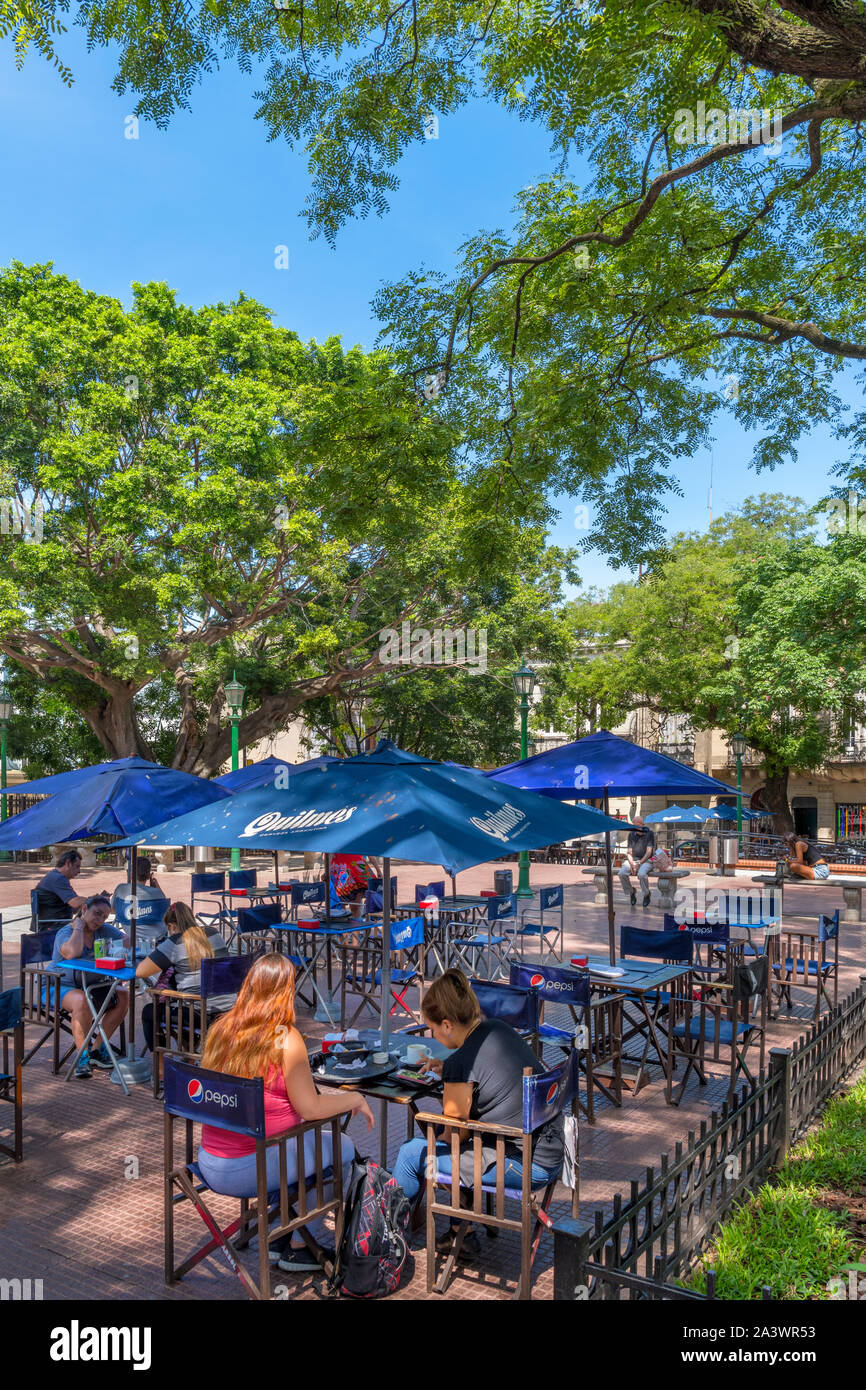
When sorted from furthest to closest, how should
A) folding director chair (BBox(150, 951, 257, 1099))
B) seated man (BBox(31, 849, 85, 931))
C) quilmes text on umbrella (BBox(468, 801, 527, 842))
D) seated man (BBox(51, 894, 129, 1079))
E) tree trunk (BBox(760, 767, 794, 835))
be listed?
tree trunk (BBox(760, 767, 794, 835)), seated man (BBox(31, 849, 85, 931)), seated man (BBox(51, 894, 129, 1079)), folding director chair (BBox(150, 951, 257, 1099)), quilmes text on umbrella (BBox(468, 801, 527, 842))

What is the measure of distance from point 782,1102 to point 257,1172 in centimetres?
319

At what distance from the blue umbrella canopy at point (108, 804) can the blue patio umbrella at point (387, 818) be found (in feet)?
4.20

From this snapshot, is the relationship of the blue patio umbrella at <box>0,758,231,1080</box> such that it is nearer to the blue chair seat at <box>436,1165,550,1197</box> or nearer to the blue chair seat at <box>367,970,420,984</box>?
the blue chair seat at <box>367,970,420,984</box>

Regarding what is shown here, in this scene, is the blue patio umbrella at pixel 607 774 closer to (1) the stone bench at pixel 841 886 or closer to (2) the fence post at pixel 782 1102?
(2) the fence post at pixel 782 1102

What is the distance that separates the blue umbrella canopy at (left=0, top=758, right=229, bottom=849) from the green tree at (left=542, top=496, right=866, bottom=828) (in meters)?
20.6

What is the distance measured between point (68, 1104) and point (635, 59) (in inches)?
353

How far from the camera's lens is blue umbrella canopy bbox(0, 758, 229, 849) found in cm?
695

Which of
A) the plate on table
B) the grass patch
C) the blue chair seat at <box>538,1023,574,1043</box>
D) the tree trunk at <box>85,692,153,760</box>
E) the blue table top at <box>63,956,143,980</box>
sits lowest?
the grass patch

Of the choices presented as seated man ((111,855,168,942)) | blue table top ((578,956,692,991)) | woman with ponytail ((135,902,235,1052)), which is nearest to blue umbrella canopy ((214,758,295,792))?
seated man ((111,855,168,942))

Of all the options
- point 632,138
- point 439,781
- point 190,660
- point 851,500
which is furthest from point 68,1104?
point 190,660

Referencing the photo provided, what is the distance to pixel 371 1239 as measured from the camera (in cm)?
405

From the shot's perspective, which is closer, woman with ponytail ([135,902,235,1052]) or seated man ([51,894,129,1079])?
woman with ponytail ([135,902,235,1052])

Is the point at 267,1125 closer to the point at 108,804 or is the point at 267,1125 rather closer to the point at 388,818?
the point at 388,818
